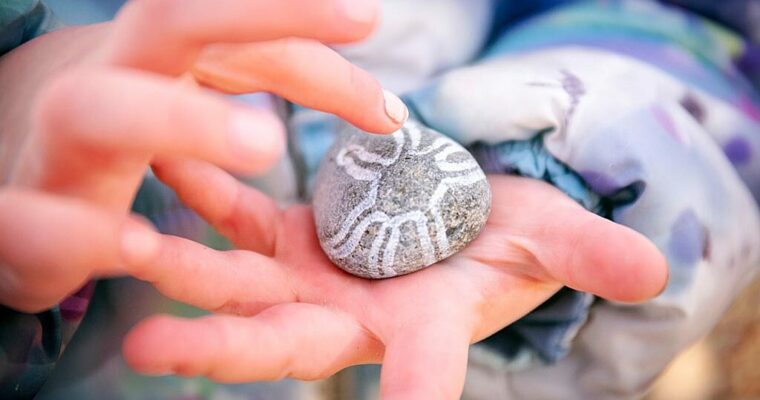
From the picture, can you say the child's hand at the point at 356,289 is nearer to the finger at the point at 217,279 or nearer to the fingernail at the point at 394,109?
the finger at the point at 217,279

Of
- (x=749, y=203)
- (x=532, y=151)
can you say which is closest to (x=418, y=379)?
(x=532, y=151)

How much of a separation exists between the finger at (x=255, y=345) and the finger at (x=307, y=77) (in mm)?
109

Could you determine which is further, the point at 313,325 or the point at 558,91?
the point at 558,91

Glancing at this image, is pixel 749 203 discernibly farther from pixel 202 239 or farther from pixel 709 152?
pixel 202 239

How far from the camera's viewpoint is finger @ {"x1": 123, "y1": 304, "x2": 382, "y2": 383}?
0.93 feet

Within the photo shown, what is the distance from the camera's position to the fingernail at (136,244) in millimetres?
269

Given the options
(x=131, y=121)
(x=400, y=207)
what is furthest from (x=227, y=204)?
(x=131, y=121)

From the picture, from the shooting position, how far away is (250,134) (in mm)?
229

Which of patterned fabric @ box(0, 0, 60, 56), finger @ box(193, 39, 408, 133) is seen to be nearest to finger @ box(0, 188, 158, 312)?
finger @ box(193, 39, 408, 133)

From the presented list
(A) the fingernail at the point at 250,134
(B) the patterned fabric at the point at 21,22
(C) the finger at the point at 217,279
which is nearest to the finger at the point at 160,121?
(A) the fingernail at the point at 250,134

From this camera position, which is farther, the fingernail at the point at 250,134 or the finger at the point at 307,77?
the finger at the point at 307,77

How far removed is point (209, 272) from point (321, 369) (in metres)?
0.08

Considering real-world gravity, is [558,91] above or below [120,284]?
above

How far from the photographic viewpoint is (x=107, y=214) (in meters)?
0.26
